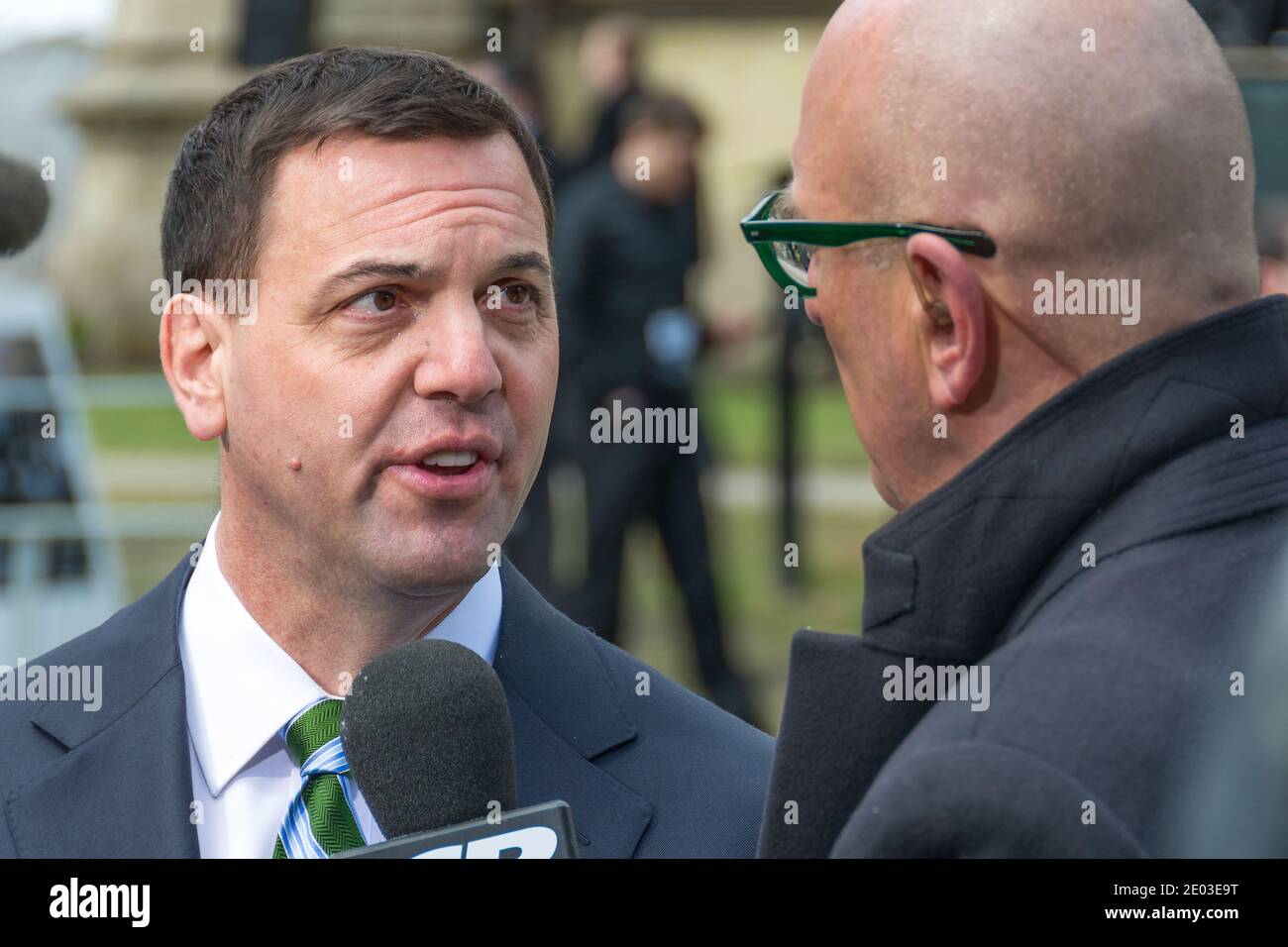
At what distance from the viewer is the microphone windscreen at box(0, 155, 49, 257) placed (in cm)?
319

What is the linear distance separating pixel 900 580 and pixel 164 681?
3.92ft

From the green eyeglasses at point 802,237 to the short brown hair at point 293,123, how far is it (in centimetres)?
59

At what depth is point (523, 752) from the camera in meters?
2.57

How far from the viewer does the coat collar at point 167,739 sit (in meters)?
2.41

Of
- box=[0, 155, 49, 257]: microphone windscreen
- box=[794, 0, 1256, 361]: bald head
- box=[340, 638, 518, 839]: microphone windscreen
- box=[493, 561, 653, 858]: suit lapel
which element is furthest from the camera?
box=[0, 155, 49, 257]: microphone windscreen

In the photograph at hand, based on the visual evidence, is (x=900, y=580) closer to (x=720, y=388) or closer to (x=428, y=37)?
(x=428, y=37)

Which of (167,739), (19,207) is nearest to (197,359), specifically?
(167,739)

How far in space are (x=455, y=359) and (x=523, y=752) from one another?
580 millimetres

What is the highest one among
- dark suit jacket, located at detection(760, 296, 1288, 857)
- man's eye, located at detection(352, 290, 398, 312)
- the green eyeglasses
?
the green eyeglasses

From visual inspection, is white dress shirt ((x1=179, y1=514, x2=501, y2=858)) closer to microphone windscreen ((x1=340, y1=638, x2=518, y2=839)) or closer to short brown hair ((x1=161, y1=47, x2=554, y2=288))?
microphone windscreen ((x1=340, y1=638, x2=518, y2=839))

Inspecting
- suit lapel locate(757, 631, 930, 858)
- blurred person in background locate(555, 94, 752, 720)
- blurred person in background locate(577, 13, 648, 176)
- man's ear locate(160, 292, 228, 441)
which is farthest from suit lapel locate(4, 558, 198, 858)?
blurred person in background locate(577, 13, 648, 176)

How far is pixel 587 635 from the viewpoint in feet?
9.32

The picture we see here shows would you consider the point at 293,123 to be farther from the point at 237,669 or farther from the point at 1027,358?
the point at 1027,358

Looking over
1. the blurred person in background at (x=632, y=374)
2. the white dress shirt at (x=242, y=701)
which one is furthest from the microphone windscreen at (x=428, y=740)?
the blurred person in background at (x=632, y=374)
